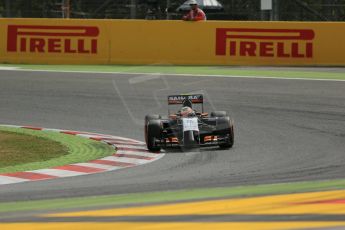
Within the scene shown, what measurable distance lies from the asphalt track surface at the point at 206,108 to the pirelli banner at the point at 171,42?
2569mm

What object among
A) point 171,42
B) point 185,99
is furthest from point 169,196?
point 171,42

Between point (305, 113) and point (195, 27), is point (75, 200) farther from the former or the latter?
point (195, 27)

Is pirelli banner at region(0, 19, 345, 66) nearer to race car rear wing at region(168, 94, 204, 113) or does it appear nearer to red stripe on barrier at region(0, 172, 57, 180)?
race car rear wing at region(168, 94, 204, 113)

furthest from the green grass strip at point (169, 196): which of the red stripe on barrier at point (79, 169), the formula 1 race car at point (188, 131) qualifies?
the formula 1 race car at point (188, 131)

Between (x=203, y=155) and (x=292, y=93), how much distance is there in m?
6.83

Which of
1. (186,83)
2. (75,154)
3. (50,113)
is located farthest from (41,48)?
(75,154)

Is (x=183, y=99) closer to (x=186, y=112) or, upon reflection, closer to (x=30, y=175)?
(x=186, y=112)

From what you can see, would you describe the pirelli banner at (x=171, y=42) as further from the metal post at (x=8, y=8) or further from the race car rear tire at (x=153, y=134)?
the race car rear tire at (x=153, y=134)

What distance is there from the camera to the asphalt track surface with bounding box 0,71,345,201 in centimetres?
820

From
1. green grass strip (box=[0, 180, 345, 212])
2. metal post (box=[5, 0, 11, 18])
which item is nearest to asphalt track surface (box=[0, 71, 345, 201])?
green grass strip (box=[0, 180, 345, 212])

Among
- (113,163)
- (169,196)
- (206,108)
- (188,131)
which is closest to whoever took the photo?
(169,196)

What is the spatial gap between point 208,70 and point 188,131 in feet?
34.7

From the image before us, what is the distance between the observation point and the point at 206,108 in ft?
49.4

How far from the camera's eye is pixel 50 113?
14.7m
